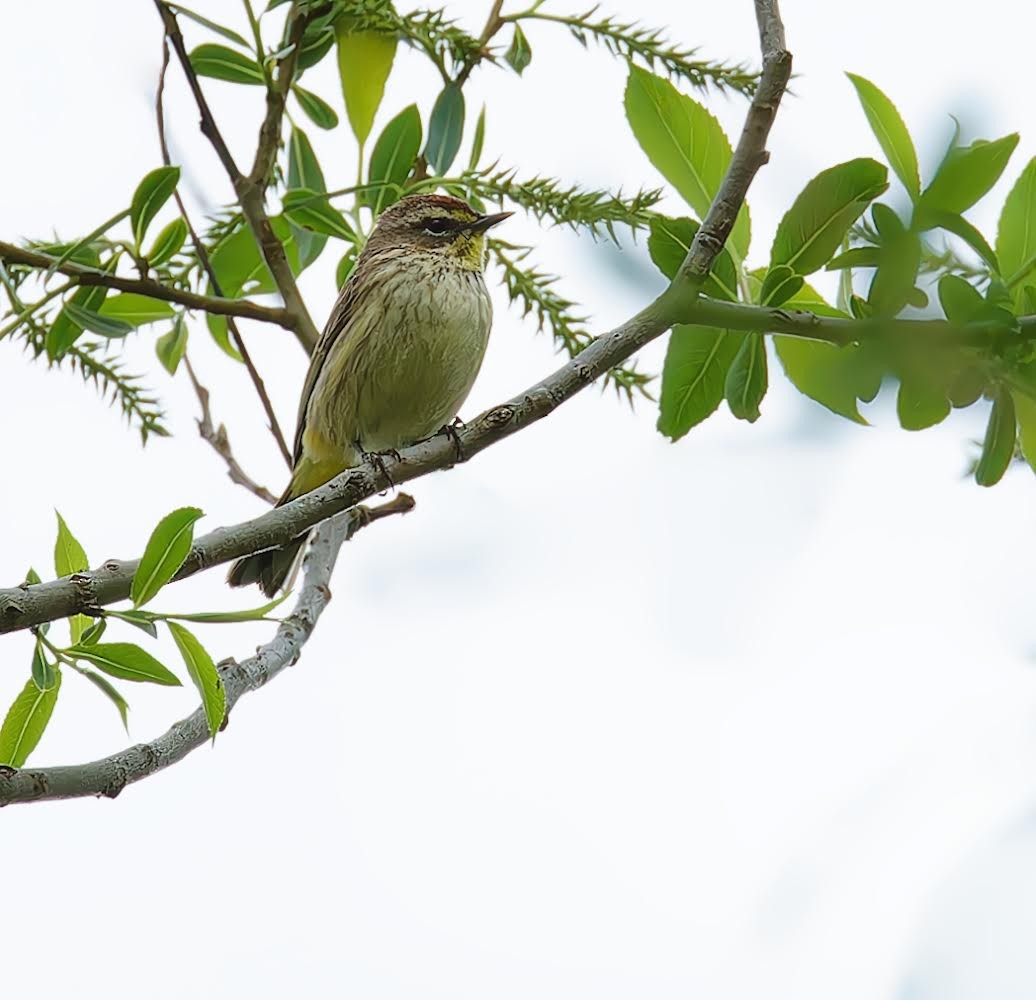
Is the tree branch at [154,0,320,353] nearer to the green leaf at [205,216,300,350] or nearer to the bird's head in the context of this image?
the green leaf at [205,216,300,350]

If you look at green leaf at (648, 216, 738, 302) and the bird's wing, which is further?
the bird's wing

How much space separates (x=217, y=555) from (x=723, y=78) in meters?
1.41

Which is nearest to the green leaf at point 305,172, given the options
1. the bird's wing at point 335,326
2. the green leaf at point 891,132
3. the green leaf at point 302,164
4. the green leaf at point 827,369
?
the green leaf at point 302,164

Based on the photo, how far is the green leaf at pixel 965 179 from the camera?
1.57 m

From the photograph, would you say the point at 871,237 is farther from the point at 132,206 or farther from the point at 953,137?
the point at 132,206

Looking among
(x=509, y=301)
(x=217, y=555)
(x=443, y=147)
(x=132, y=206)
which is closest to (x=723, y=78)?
(x=509, y=301)

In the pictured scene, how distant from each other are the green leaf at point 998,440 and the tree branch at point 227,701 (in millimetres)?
1294

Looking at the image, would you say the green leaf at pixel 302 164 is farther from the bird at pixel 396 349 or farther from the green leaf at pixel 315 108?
the bird at pixel 396 349

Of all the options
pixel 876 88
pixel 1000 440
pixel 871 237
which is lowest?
pixel 1000 440

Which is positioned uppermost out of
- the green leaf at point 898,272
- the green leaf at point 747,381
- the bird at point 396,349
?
the bird at point 396,349

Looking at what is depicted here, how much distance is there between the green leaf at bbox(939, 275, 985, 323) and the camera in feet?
4.95

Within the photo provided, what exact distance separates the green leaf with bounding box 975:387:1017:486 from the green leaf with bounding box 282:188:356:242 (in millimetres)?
2046

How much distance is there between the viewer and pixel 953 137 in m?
1.24

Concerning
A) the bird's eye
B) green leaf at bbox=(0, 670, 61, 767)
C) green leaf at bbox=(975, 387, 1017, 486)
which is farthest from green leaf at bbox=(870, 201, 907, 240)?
the bird's eye
